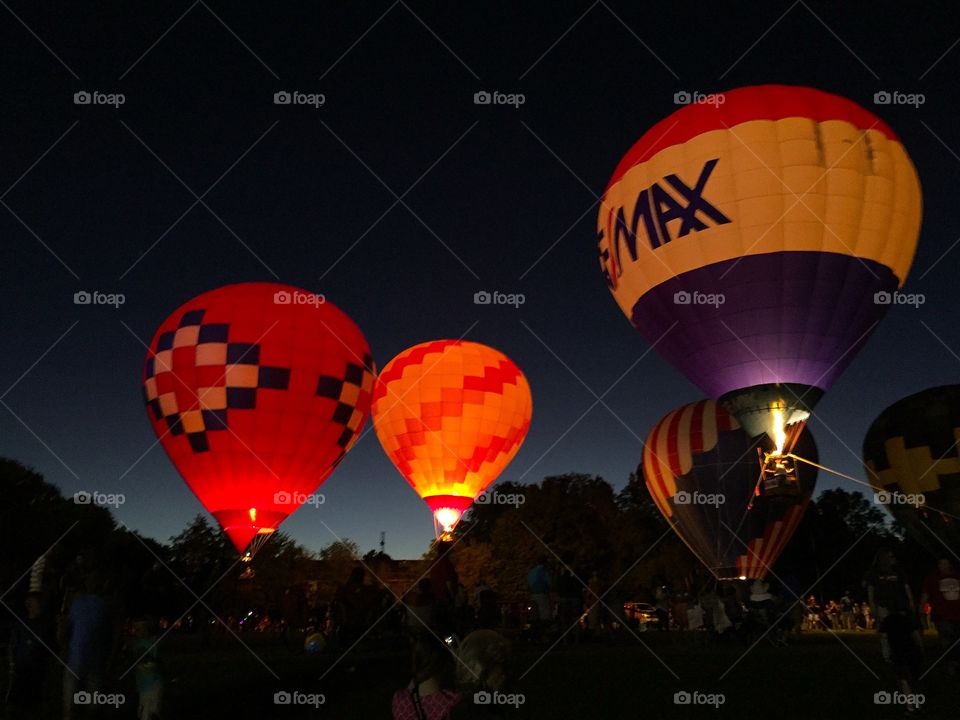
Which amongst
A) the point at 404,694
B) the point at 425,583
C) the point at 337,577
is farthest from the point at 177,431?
the point at 337,577

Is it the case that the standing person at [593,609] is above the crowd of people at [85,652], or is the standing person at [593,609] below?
above

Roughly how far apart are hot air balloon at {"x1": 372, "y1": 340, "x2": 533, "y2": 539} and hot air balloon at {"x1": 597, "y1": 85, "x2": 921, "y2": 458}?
1190cm

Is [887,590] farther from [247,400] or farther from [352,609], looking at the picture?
[247,400]

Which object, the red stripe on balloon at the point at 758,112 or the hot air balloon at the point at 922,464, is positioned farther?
the hot air balloon at the point at 922,464

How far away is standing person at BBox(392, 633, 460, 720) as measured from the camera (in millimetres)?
4652

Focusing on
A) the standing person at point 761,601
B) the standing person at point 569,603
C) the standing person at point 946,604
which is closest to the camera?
the standing person at point 946,604

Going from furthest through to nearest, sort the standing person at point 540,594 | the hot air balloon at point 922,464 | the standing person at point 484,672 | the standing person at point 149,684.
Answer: the hot air balloon at point 922,464, the standing person at point 540,594, the standing person at point 149,684, the standing person at point 484,672

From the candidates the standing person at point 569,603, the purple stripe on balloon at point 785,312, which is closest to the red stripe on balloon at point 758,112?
the purple stripe on balloon at point 785,312

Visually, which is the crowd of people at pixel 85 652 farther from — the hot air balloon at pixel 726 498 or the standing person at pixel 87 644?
the hot air balloon at pixel 726 498

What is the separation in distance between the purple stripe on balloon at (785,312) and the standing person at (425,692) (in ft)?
48.5

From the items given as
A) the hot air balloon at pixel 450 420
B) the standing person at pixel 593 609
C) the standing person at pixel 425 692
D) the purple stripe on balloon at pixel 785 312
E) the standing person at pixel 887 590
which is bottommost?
the standing person at pixel 425 692

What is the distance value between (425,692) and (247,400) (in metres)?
17.1

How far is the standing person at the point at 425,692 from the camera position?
4652mm

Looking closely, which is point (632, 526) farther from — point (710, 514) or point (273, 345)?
point (273, 345)
